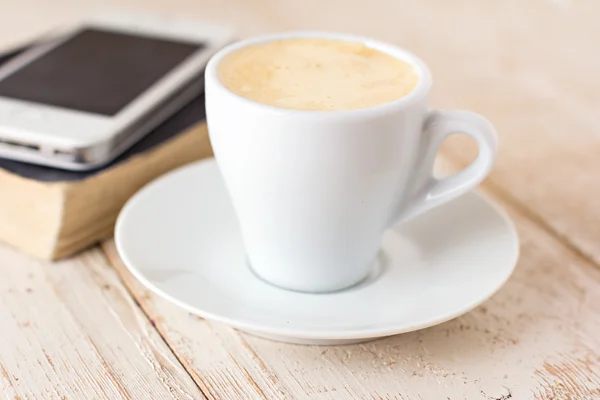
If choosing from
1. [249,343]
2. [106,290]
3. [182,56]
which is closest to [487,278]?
[249,343]

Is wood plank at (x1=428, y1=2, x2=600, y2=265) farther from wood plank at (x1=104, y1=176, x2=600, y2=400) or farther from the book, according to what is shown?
the book

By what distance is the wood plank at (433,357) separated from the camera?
1.82 ft

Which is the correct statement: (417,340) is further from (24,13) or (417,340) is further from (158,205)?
(24,13)

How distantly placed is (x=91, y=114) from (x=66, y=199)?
10cm

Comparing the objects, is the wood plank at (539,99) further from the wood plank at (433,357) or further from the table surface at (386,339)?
the wood plank at (433,357)

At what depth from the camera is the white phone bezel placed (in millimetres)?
686

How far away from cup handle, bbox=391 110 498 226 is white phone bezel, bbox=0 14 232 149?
0.26 m

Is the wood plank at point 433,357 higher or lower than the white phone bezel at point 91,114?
lower

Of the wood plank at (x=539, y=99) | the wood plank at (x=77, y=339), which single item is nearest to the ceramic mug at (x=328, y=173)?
the wood plank at (x=77, y=339)

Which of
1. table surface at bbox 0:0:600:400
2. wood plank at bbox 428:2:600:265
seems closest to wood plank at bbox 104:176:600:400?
table surface at bbox 0:0:600:400

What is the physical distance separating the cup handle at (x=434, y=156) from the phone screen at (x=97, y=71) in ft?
0.94

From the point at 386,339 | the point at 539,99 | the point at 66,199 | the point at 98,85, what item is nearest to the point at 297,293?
the point at 386,339

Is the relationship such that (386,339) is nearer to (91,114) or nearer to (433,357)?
(433,357)

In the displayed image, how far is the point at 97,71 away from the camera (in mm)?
813
